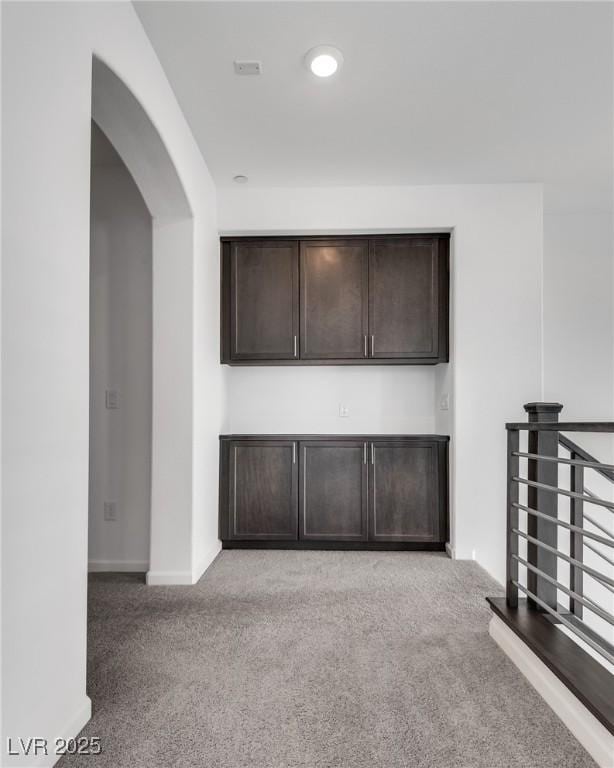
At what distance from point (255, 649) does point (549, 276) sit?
3.82 m

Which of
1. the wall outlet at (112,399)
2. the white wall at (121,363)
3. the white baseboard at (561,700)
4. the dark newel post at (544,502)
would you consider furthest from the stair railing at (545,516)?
the wall outlet at (112,399)

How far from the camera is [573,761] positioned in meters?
1.54

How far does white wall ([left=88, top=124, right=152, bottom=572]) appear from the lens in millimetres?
3561

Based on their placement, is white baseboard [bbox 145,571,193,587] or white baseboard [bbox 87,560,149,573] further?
white baseboard [bbox 87,560,149,573]

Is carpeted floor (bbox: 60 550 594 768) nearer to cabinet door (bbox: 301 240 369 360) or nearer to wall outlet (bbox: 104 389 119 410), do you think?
wall outlet (bbox: 104 389 119 410)

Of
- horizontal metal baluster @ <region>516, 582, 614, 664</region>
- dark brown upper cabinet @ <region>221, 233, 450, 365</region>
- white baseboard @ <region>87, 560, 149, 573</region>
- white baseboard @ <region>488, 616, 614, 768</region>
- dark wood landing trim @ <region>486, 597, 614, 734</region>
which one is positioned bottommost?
white baseboard @ <region>87, 560, 149, 573</region>

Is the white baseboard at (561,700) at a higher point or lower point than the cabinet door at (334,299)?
lower

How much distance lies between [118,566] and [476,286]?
315 centimetres

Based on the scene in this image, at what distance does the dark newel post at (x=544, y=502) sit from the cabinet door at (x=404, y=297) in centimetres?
168

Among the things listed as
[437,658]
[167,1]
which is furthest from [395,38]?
[437,658]

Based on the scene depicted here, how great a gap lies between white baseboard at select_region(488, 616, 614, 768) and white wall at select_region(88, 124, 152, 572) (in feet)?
7.71

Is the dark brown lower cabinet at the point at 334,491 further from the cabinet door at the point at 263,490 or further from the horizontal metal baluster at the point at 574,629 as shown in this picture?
the horizontal metal baluster at the point at 574,629

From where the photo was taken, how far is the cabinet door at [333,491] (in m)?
3.96

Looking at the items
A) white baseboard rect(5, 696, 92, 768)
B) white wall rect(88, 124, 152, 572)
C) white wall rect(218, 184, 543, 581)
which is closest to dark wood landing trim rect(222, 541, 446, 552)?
white wall rect(218, 184, 543, 581)
